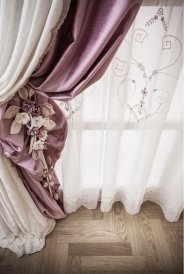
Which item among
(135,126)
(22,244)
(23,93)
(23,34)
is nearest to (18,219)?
(22,244)

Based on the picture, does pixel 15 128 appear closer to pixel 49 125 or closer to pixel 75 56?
pixel 49 125

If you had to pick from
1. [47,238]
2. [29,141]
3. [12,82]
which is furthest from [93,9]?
[47,238]

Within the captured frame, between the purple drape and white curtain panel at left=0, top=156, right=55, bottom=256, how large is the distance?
109 millimetres

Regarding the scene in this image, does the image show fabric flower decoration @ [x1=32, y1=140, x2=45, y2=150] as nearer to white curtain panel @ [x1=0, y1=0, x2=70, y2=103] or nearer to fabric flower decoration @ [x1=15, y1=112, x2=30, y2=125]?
fabric flower decoration @ [x1=15, y1=112, x2=30, y2=125]

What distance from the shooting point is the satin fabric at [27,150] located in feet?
2.78

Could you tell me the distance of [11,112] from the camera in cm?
84

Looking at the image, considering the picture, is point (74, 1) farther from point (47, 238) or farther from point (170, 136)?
point (47, 238)

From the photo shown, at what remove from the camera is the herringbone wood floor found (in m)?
1.15

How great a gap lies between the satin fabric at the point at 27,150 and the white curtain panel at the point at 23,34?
0.12m

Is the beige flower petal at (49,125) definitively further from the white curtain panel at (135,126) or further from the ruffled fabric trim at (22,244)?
the ruffled fabric trim at (22,244)

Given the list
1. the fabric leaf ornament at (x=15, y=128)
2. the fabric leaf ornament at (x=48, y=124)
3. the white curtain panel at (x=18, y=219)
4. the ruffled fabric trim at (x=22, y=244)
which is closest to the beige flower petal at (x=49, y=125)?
the fabric leaf ornament at (x=48, y=124)

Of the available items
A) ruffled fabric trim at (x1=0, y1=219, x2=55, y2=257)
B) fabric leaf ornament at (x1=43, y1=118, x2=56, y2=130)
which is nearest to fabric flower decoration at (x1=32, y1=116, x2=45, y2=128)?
fabric leaf ornament at (x1=43, y1=118, x2=56, y2=130)

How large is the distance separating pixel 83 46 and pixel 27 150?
0.50 metres

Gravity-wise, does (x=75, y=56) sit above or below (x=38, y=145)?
above
